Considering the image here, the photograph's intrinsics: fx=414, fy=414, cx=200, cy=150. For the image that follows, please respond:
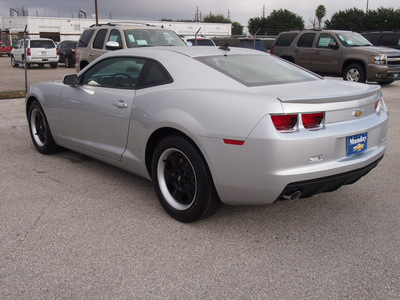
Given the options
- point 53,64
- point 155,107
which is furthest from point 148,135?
point 53,64

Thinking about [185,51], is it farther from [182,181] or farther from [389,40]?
[389,40]

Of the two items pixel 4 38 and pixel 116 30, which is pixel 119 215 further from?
pixel 4 38

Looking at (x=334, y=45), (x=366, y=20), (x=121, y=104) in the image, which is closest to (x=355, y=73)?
(x=334, y=45)

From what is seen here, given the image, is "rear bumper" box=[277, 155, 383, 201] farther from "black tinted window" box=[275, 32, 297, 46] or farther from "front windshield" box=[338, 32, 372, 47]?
"black tinted window" box=[275, 32, 297, 46]

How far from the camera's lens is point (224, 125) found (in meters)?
3.06

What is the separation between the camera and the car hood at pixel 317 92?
3.02m

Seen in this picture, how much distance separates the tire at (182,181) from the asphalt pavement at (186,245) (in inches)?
6.3

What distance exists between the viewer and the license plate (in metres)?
3.17

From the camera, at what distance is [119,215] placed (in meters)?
3.69

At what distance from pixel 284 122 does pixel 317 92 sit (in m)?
0.52

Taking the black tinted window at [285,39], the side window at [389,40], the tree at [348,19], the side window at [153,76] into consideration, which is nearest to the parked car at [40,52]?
the black tinted window at [285,39]

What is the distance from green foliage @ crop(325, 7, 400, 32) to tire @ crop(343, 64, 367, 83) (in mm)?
45516

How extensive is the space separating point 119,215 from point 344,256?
191cm

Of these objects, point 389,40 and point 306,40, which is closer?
point 306,40
